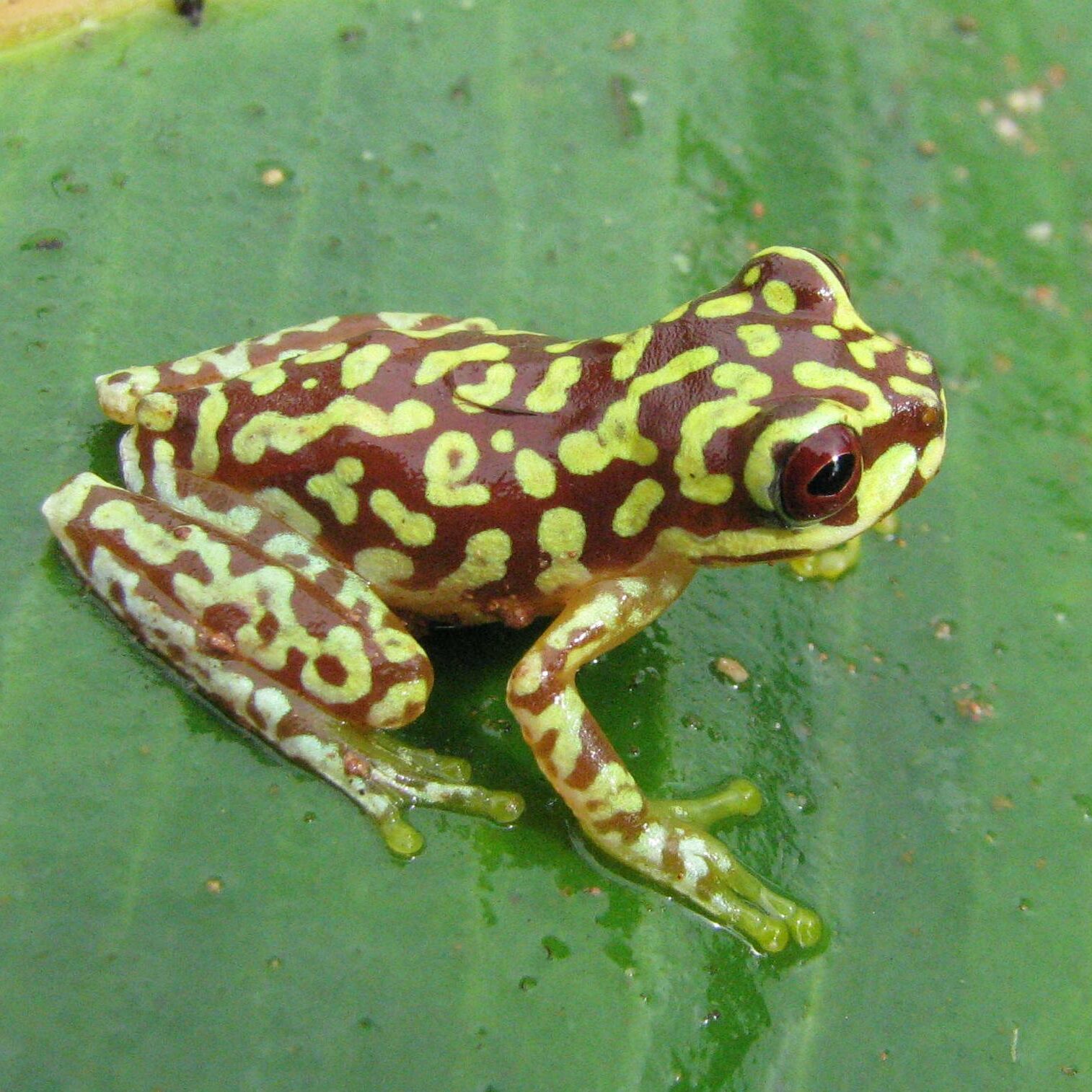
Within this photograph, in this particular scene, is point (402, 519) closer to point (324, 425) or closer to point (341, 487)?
point (341, 487)

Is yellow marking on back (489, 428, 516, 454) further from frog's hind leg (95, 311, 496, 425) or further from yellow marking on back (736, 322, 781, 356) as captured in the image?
yellow marking on back (736, 322, 781, 356)

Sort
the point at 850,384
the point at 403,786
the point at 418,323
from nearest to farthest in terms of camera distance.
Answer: the point at 850,384 → the point at 403,786 → the point at 418,323

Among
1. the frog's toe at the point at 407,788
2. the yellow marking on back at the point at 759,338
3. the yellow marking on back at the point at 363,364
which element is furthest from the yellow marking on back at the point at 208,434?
the yellow marking on back at the point at 759,338

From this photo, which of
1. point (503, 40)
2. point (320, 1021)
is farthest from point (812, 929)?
point (503, 40)

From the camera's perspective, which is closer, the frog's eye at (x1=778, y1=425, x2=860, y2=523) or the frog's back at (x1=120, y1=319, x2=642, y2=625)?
the frog's eye at (x1=778, y1=425, x2=860, y2=523)

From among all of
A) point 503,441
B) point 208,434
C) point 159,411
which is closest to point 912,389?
point 503,441

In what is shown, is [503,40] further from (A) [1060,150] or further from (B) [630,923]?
(B) [630,923]

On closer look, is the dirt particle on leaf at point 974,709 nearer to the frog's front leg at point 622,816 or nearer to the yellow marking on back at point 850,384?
the frog's front leg at point 622,816

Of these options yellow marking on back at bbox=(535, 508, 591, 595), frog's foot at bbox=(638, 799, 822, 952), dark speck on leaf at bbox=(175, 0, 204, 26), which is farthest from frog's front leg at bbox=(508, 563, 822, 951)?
dark speck on leaf at bbox=(175, 0, 204, 26)
